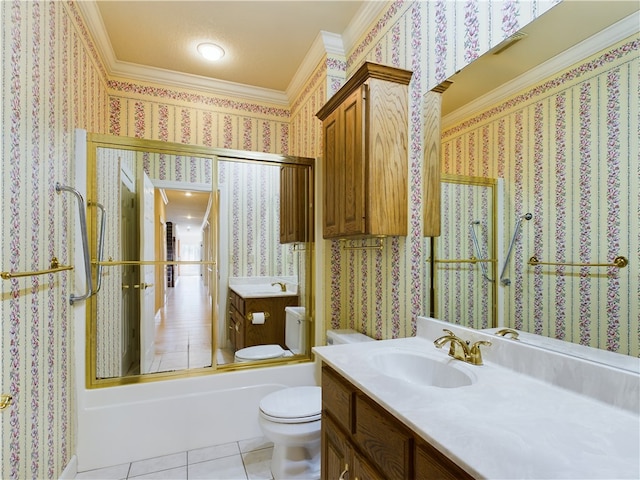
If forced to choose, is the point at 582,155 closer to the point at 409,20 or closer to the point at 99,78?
the point at 409,20

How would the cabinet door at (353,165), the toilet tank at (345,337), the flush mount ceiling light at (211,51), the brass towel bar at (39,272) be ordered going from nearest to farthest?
1. the brass towel bar at (39,272)
2. the cabinet door at (353,165)
3. the toilet tank at (345,337)
4. the flush mount ceiling light at (211,51)

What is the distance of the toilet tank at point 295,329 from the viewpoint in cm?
258

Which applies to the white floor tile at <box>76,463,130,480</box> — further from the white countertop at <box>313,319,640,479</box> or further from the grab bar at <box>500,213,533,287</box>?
the grab bar at <box>500,213,533,287</box>

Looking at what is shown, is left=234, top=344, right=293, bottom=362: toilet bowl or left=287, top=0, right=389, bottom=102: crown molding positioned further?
left=234, top=344, right=293, bottom=362: toilet bowl

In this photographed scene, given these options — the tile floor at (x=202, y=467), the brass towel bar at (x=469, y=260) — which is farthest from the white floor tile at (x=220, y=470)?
the brass towel bar at (x=469, y=260)

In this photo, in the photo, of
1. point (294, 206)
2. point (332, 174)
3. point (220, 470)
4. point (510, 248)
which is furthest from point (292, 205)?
point (220, 470)

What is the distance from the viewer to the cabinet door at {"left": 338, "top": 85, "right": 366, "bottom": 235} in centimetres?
185

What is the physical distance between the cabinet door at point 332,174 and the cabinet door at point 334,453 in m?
1.12

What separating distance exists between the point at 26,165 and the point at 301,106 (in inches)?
91.3

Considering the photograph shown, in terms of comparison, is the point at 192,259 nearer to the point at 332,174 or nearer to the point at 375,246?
the point at 332,174

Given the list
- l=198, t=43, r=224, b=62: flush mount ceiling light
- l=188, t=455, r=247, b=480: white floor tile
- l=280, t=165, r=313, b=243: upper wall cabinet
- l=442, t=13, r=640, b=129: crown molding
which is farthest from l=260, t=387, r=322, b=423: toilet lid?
l=198, t=43, r=224, b=62: flush mount ceiling light

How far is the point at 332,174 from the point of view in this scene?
2.21 m

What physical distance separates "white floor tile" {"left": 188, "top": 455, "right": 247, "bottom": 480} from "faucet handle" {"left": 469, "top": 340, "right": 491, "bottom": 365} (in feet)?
4.74

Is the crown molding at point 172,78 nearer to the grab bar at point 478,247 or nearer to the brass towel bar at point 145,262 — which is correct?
the brass towel bar at point 145,262
